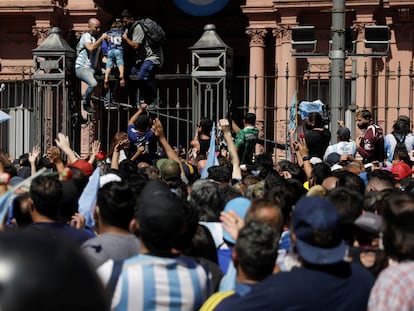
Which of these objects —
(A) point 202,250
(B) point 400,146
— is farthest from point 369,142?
(A) point 202,250

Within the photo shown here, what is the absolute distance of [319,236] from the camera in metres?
3.83

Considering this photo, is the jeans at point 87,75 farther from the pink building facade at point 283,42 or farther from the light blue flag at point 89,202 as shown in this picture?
the light blue flag at point 89,202

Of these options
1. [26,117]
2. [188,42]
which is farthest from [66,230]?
[188,42]

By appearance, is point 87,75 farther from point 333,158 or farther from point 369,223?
point 369,223

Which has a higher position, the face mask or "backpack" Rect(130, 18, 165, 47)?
"backpack" Rect(130, 18, 165, 47)

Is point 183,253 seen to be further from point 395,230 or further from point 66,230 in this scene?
point 395,230

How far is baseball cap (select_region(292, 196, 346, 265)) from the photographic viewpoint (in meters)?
3.82

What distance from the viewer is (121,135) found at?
1037 cm

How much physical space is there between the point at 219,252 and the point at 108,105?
980 cm

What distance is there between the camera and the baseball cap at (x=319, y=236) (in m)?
3.82

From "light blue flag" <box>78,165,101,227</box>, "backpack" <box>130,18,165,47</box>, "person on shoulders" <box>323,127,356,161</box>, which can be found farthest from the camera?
"backpack" <box>130,18,165,47</box>

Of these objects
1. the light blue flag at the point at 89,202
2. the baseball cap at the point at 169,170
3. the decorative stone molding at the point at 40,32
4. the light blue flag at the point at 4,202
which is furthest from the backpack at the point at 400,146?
the decorative stone molding at the point at 40,32

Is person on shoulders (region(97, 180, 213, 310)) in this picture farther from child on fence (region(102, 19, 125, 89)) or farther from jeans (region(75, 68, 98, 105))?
child on fence (region(102, 19, 125, 89))

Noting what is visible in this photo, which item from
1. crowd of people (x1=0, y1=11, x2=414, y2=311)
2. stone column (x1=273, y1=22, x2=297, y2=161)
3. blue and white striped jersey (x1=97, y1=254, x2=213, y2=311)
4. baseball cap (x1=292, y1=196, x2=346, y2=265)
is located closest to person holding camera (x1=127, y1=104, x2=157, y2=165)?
crowd of people (x1=0, y1=11, x2=414, y2=311)
